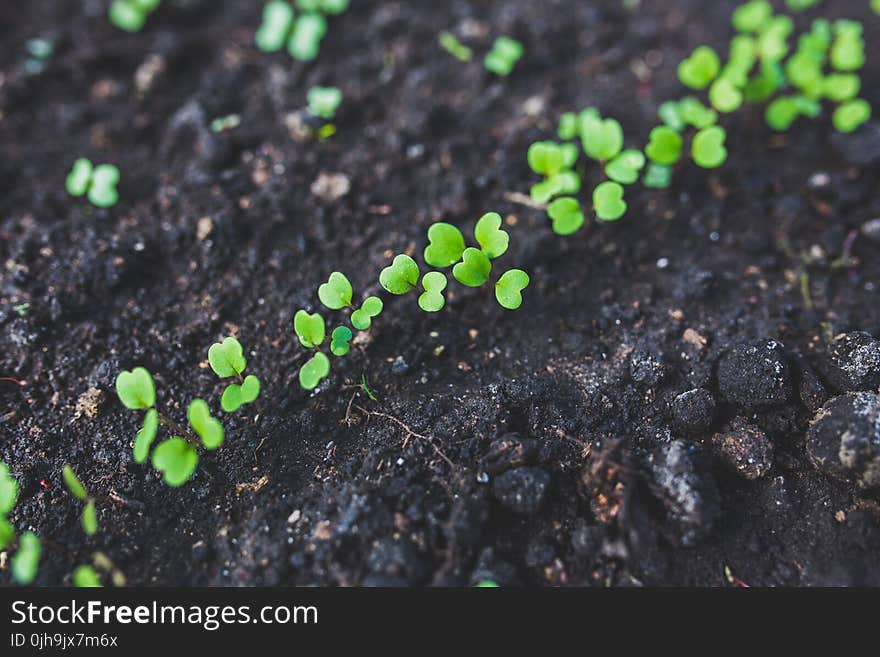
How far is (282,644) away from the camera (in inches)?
62.7

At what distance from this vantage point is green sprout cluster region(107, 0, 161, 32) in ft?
9.71

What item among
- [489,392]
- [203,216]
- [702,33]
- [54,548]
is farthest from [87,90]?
[702,33]

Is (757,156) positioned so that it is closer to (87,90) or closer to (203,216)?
(203,216)

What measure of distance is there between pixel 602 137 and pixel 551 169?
189mm

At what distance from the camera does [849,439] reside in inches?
65.2

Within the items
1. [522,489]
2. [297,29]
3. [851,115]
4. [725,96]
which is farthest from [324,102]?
[851,115]

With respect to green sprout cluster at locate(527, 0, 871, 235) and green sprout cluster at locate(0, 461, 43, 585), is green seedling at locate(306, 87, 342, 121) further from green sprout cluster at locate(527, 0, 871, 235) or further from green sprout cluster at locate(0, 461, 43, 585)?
green sprout cluster at locate(0, 461, 43, 585)

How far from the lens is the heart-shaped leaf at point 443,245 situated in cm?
191

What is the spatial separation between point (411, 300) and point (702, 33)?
1869 millimetres

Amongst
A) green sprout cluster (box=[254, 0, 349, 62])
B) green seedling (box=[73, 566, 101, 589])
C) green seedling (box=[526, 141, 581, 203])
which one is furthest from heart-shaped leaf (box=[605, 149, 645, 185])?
→ green seedling (box=[73, 566, 101, 589])

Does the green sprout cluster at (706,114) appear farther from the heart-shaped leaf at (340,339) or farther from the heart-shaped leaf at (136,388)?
the heart-shaped leaf at (136,388)

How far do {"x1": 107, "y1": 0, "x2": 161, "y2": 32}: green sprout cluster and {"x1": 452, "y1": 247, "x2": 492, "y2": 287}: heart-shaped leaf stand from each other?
2051 millimetres

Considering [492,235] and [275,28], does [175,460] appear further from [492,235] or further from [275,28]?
[275,28]

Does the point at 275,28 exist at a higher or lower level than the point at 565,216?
higher
